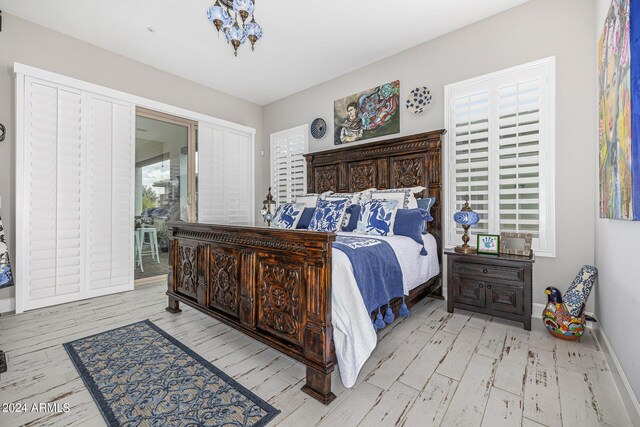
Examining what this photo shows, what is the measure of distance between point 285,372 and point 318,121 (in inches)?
144

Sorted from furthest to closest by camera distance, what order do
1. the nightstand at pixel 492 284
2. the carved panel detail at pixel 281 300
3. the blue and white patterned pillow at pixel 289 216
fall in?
1. the blue and white patterned pillow at pixel 289 216
2. the nightstand at pixel 492 284
3. the carved panel detail at pixel 281 300

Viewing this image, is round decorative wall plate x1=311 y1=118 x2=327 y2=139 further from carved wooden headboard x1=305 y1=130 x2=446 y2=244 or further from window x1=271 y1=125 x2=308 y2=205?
carved wooden headboard x1=305 y1=130 x2=446 y2=244

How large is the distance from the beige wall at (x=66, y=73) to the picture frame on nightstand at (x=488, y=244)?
4320 millimetres

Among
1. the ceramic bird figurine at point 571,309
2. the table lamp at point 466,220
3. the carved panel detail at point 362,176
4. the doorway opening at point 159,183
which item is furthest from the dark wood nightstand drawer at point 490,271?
the doorway opening at point 159,183

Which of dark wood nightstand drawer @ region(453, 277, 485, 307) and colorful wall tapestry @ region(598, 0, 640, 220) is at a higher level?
colorful wall tapestry @ region(598, 0, 640, 220)

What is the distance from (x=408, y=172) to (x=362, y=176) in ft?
2.09

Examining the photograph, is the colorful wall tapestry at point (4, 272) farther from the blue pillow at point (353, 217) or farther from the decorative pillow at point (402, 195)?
the decorative pillow at point (402, 195)

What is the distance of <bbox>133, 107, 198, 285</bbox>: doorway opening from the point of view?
3914 mm

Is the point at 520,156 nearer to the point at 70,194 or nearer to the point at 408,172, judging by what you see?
the point at 408,172

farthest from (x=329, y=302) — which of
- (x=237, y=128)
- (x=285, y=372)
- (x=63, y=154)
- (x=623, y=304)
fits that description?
(x=237, y=128)

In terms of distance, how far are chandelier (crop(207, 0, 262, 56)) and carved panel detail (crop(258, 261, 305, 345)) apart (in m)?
1.49

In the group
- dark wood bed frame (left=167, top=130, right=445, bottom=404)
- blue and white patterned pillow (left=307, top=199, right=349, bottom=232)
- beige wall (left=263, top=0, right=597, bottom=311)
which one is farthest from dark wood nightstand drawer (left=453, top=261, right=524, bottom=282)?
blue and white patterned pillow (left=307, top=199, right=349, bottom=232)

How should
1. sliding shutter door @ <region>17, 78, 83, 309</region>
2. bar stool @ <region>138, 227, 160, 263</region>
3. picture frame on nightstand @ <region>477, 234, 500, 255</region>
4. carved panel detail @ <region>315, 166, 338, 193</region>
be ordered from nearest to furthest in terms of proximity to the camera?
picture frame on nightstand @ <region>477, 234, 500, 255</region>, sliding shutter door @ <region>17, 78, 83, 309</region>, bar stool @ <region>138, 227, 160, 263</region>, carved panel detail @ <region>315, 166, 338, 193</region>

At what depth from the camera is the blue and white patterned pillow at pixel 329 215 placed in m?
3.09
